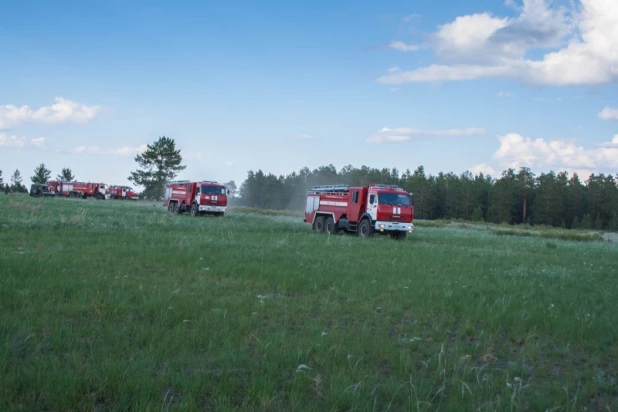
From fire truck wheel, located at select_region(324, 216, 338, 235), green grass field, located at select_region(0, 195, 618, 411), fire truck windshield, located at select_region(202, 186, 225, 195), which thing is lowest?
green grass field, located at select_region(0, 195, 618, 411)

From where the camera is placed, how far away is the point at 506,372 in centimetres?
598

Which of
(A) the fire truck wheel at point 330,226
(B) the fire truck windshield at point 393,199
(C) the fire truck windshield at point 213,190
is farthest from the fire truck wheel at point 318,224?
(C) the fire truck windshield at point 213,190

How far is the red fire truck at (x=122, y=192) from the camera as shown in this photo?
297 ft

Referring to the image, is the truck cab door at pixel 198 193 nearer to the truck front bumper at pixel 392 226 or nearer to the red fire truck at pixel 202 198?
the red fire truck at pixel 202 198

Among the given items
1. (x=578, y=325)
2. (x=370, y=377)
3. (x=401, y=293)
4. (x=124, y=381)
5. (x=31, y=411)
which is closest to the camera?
(x=31, y=411)

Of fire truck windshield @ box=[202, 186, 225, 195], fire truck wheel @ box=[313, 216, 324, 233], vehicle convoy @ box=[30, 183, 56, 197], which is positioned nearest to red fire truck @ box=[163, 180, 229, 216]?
fire truck windshield @ box=[202, 186, 225, 195]

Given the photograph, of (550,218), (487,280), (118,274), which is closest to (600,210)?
(550,218)

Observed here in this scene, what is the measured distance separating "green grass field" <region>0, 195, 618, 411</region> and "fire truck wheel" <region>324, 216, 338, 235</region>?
1786cm

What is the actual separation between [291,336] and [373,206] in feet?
72.7

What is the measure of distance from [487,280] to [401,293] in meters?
3.40

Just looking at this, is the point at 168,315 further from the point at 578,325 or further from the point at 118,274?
the point at 578,325

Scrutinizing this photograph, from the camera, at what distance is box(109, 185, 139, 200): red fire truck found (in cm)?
9050

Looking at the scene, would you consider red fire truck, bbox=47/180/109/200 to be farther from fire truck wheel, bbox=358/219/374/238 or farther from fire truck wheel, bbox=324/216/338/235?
fire truck wheel, bbox=358/219/374/238

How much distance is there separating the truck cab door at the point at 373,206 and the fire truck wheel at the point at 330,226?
3.25 meters
